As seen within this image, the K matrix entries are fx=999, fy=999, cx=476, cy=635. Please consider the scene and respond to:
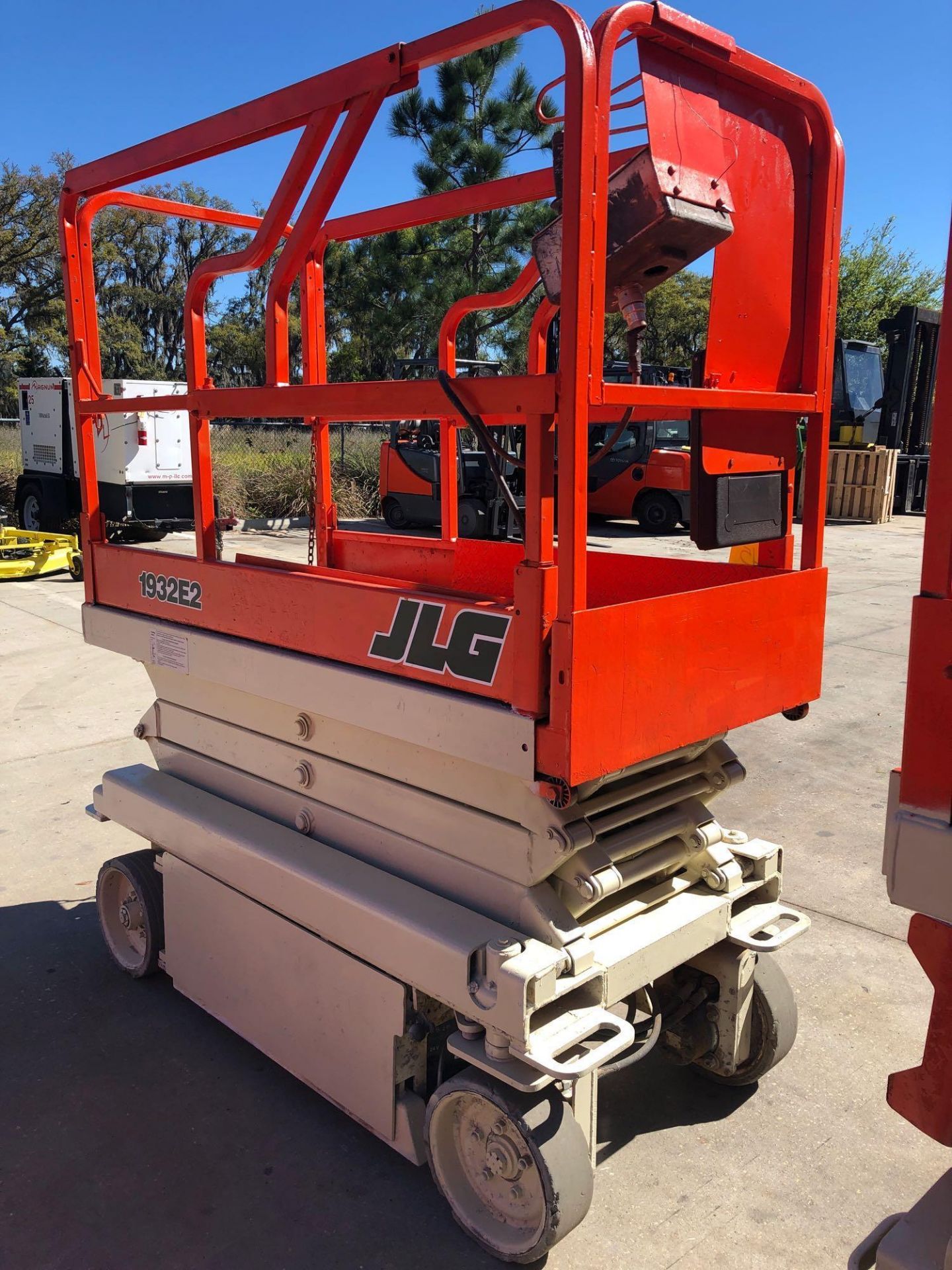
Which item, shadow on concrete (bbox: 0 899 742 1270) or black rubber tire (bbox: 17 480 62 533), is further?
black rubber tire (bbox: 17 480 62 533)

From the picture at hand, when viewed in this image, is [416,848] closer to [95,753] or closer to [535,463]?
[535,463]

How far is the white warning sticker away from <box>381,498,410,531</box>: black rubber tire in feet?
41.5

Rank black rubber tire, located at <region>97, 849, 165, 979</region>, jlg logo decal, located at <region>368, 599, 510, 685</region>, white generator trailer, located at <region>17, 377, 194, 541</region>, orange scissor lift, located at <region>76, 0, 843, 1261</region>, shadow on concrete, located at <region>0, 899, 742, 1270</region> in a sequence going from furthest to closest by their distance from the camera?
white generator trailer, located at <region>17, 377, 194, 541</region>
black rubber tire, located at <region>97, 849, 165, 979</region>
shadow on concrete, located at <region>0, 899, 742, 1270</region>
jlg logo decal, located at <region>368, 599, 510, 685</region>
orange scissor lift, located at <region>76, 0, 843, 1261</region>

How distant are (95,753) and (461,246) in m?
12.0

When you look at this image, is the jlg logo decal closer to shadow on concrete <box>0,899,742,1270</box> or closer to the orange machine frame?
the orange machine frame

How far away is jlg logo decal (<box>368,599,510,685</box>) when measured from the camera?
2168 mm

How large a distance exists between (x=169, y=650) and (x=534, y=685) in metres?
1.54

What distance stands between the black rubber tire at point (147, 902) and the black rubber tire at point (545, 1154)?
1.49 metres

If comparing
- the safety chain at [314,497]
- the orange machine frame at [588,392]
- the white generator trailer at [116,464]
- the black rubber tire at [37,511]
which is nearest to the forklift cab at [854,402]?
the white generator trailer at [116,464]

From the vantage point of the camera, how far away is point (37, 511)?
14.2m

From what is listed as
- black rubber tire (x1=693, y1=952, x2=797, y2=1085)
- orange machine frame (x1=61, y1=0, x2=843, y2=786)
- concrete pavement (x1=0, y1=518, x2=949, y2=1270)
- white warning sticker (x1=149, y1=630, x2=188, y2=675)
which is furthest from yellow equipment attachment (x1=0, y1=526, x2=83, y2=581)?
black rubber tire (x1=693, y1=952, x2=797, y2=1085)

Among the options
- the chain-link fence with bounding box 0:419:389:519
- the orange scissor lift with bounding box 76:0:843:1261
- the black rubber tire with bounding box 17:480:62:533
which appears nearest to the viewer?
the orange scissor lift with bounding box 76:0:843:1261

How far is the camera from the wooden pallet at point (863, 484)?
59.9 ft

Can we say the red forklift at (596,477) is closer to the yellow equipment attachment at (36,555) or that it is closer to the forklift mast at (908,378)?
the forklift mast at (908,378)
